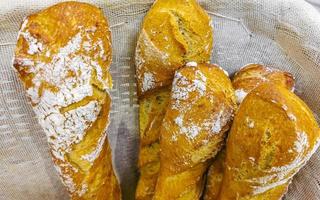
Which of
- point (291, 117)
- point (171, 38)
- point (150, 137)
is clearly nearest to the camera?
point (291, 117)

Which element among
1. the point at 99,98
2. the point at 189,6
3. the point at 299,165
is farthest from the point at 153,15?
the point at 299,165

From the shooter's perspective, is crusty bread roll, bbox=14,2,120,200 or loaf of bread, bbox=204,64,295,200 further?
loaf of bread, bbox=204,64,295,200

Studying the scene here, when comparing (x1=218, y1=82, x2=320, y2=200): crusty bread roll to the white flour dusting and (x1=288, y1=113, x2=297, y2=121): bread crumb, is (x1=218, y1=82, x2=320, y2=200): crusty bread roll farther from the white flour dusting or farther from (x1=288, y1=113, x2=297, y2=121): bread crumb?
the white flour dusting

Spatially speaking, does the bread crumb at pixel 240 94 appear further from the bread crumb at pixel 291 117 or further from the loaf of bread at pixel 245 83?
the bread crumb at pixel 291 117

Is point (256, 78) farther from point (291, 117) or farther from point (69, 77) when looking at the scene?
point (69, 77)

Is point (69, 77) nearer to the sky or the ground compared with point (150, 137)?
nearer to the sky

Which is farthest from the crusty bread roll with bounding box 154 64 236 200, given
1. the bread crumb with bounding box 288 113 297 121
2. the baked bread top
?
the bread crumb with bounding box 288 113 297 121

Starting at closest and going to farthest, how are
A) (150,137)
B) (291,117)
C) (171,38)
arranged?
(291,117), (171,38), (150,137)

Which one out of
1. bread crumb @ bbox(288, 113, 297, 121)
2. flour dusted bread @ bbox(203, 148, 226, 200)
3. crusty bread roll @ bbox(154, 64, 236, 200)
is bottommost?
flour dusted bread @ bbox(203, 148, 226, 200)

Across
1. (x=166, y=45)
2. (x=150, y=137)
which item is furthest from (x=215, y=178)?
(x=166, y=45)
